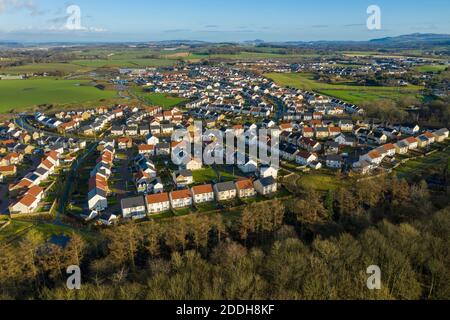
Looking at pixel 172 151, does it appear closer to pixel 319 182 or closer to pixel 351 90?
pixel 319 182

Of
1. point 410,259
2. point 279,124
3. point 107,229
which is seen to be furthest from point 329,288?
point 279,124

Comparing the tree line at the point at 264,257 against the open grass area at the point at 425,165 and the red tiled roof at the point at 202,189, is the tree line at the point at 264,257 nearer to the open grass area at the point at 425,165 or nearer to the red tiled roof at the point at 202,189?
A: the red tiled roof at the point at 202,189

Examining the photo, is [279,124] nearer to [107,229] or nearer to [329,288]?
[107,229]

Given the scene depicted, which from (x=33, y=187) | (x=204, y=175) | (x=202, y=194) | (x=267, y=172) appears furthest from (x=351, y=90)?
(x=33, y=187)

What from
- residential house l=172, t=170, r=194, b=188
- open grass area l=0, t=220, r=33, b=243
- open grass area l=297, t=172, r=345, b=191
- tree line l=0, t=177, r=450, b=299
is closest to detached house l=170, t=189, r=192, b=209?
tree line l=0, t=177, r=450, b=299

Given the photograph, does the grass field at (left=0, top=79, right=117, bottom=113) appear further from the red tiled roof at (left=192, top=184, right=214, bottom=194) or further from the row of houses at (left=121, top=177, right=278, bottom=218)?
the red tiled roof at (left=192, top=184, right=214, bottom=194)

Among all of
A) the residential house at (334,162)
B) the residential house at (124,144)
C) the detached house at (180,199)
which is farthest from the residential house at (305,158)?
the residential house at (124,144)
